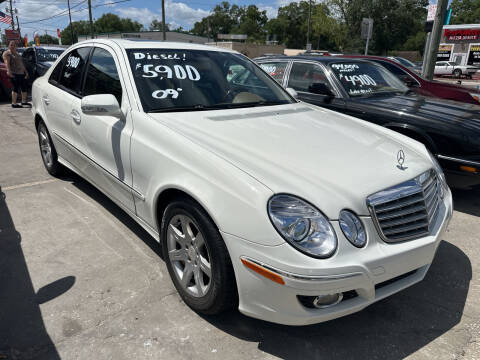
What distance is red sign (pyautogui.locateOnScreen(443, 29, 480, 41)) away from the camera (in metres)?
33.8

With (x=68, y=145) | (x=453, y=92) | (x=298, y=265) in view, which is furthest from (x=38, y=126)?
(x=453, y=92)

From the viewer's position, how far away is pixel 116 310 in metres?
2.52

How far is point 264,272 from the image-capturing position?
1908 millimetres

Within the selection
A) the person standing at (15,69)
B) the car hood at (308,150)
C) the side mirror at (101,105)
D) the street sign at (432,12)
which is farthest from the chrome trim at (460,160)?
the person standing at (15,69)

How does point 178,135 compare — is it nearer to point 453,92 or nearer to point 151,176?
point 151,176

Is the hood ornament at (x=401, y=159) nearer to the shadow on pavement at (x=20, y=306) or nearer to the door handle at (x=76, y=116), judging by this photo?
the shadow on pavement at (x=20, y=306)

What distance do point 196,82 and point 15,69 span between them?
28.2 feet

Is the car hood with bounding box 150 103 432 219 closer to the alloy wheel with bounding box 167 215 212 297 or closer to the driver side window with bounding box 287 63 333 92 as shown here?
the alloy wheel with bounding box 167 215 212 297

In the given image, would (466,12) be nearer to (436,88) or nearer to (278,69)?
(436,88)

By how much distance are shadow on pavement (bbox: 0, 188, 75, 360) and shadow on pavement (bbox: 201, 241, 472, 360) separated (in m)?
1.01

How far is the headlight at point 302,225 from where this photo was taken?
189 centimetres

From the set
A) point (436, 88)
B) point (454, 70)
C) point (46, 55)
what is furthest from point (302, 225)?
point (454, 70)

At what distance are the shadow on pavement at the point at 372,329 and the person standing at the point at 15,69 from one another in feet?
31.9

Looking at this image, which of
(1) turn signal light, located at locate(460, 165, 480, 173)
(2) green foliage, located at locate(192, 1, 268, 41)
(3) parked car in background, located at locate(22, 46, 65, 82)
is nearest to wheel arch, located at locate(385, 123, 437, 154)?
(1) turn signal light, located at locate(460, 165, 480, 173)
